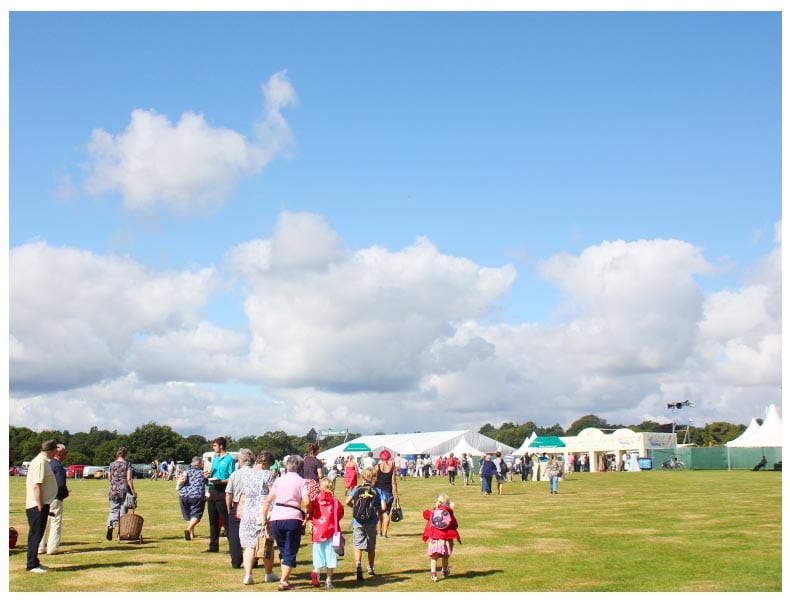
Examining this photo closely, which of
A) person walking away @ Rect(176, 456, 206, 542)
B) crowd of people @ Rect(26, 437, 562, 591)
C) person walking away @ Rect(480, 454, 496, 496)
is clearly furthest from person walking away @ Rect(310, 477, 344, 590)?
person walking away @ Rect(480, 454, 496, 496)

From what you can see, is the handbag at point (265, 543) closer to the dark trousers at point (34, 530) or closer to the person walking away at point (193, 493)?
the dark trousers at point (34, 530)

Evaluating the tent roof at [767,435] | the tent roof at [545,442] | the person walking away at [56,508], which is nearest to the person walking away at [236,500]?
the person walking away at [56,508]

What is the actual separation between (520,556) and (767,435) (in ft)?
167

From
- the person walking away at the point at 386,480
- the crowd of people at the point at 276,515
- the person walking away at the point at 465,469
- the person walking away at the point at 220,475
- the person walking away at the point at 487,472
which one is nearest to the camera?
the crowd of people at the point at 276,515

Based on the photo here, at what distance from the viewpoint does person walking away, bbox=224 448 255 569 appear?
42.7 feet

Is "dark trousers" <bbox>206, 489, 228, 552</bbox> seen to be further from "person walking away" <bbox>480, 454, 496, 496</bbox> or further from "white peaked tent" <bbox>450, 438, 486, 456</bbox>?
"white peaked tent" <bbox>450, 438, 486, 456</bbox>

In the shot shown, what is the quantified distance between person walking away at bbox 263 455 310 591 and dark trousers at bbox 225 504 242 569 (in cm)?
207

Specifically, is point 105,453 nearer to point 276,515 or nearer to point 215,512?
point 215,512

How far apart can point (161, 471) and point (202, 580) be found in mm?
60662

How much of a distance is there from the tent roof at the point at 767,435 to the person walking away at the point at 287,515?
54.9m

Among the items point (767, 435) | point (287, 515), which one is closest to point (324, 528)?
point (287, 515)

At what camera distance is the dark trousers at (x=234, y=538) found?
43.2 ft
